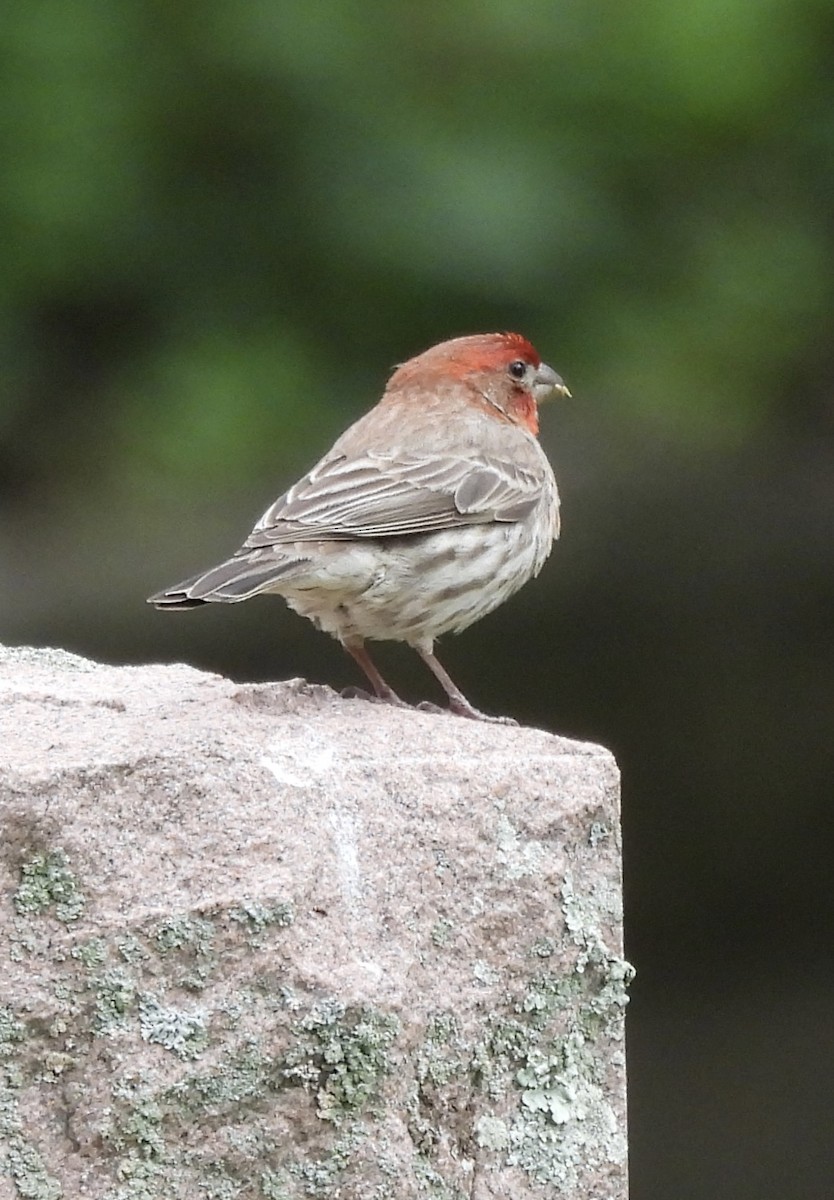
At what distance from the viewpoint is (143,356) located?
779 centimetres

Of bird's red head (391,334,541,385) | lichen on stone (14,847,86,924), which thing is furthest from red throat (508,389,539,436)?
lichen on stone (14,847,86,924)

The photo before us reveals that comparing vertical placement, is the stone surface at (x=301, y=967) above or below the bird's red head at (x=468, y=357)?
below

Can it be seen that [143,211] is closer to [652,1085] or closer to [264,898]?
[652,1085]

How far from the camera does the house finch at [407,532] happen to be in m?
4.58

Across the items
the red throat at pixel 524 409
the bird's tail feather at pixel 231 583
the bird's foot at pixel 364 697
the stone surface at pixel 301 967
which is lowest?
the stone surface at pixel 301 967

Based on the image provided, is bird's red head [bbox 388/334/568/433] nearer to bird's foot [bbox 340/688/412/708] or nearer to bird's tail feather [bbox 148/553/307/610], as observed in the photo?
bird's tail feather [bbox 148/553/307/610]

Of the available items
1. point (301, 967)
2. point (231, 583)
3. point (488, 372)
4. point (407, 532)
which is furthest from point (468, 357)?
point (301, 967)

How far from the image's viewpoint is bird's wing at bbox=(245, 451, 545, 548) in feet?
15.4

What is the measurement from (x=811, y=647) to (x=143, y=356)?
2752 millimetres

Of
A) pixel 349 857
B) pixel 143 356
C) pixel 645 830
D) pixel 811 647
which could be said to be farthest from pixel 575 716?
pixel 349 857

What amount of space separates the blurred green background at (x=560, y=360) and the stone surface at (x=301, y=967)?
341cm

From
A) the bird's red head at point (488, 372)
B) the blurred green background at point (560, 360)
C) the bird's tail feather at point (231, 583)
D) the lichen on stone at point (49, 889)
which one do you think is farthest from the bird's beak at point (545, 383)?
the lichen on stone at point (49, 889)

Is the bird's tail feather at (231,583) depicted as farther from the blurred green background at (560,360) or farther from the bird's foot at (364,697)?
the blurred green background at (560,360)

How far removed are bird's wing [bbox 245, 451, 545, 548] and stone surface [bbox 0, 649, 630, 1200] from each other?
1.15 m
